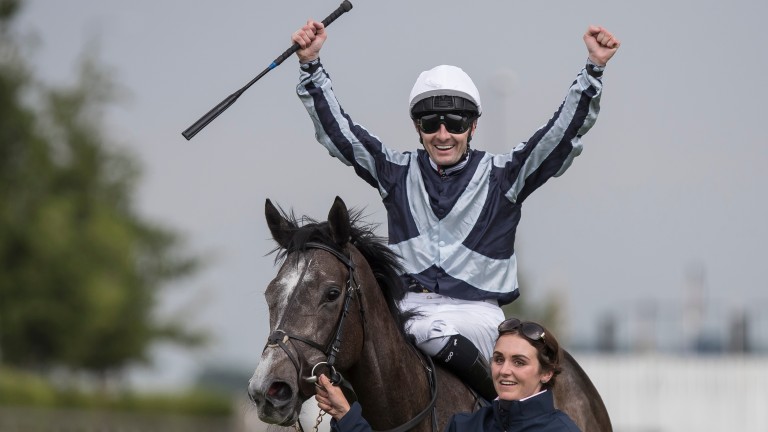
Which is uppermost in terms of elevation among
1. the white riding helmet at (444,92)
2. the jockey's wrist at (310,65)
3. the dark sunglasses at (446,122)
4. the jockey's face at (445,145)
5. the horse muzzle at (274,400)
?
the jockey's wrist at (310,65)

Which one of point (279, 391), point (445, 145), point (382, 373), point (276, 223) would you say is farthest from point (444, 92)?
point (279, 391)

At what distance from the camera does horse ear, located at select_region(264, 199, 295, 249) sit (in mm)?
5930

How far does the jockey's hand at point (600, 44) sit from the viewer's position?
6227 millimetres

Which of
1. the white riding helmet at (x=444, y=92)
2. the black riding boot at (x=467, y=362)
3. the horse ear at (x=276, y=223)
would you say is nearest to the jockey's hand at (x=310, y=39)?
the white riding helmet at (x=444, y=92)

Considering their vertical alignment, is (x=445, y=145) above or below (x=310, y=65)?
below

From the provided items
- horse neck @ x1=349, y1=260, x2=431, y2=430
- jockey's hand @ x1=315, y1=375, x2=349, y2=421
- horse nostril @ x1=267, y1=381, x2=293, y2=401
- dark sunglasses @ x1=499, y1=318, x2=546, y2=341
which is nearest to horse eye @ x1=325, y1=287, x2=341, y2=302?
horse neck @ x1=349, y1=260, x2=431, y2=430

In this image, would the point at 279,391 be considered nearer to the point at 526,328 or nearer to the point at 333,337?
the point at 333,337

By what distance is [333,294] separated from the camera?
5.66 m

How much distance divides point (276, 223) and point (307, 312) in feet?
1.84

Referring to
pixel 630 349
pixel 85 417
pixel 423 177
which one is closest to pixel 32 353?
pixel 85 417

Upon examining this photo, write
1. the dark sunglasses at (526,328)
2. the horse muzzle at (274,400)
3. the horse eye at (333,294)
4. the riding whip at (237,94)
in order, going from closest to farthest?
the horse muzzle at (274,400), the dark sunglasses at (526,328), the horse eye at (333,294), the riding whip at (237,94)

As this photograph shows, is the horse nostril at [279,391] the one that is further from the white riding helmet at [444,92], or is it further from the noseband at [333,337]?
the white riding helmet at [444,92]

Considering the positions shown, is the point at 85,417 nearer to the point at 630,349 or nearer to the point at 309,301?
the point at 630,349

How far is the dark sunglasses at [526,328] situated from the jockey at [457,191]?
0.86 meters
